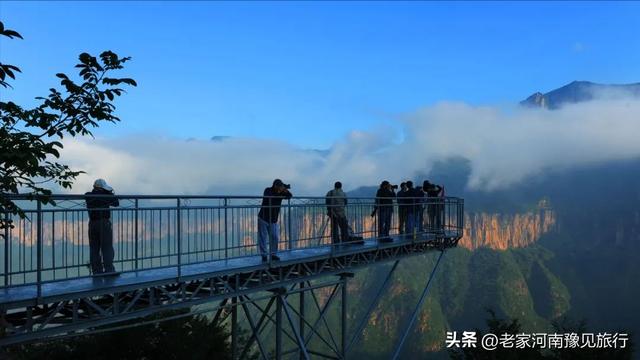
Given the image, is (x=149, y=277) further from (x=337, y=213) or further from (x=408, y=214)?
(x=408, y=214)

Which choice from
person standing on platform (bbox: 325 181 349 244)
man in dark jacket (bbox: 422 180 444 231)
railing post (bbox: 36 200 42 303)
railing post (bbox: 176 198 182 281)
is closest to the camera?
railing post (bbox: 36 200 42 303)

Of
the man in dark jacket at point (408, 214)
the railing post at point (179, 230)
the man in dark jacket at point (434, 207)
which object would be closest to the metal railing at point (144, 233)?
the railing post at point (179, 230)

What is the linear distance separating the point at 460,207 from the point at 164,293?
48.4ft

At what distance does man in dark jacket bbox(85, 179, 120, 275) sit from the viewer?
9227 mm

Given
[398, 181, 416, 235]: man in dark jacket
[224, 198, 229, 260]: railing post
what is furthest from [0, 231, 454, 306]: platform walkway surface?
[398, 181, 416, 235]: man in dark jacket

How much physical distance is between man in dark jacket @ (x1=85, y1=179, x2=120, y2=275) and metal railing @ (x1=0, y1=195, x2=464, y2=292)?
125mm

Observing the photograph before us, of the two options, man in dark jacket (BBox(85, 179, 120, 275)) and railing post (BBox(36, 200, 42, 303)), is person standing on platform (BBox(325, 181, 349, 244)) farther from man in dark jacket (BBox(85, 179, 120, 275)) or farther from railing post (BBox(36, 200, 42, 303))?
railing post (BBox(36, 200, 42, 303))

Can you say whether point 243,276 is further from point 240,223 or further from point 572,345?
point 572,345

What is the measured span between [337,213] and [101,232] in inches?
294

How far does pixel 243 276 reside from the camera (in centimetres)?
1220

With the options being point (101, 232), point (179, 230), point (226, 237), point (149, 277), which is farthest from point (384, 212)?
point (101, 232)

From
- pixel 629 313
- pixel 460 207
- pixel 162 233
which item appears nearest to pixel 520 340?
pixel 460 207

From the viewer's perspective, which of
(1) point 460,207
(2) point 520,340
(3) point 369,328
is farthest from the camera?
(3) point 369,328

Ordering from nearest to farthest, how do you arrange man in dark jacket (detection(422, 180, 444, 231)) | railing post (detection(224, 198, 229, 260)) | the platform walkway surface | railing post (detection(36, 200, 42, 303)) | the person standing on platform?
1. railing post (detection(36, 200, 42, 303))
2. the platform walkway surface
3. railing post (detection(224, 198, 229, 260))
4. the person standing on platform
5. man in dark jacket (detection(422, 180, 444, 231))
